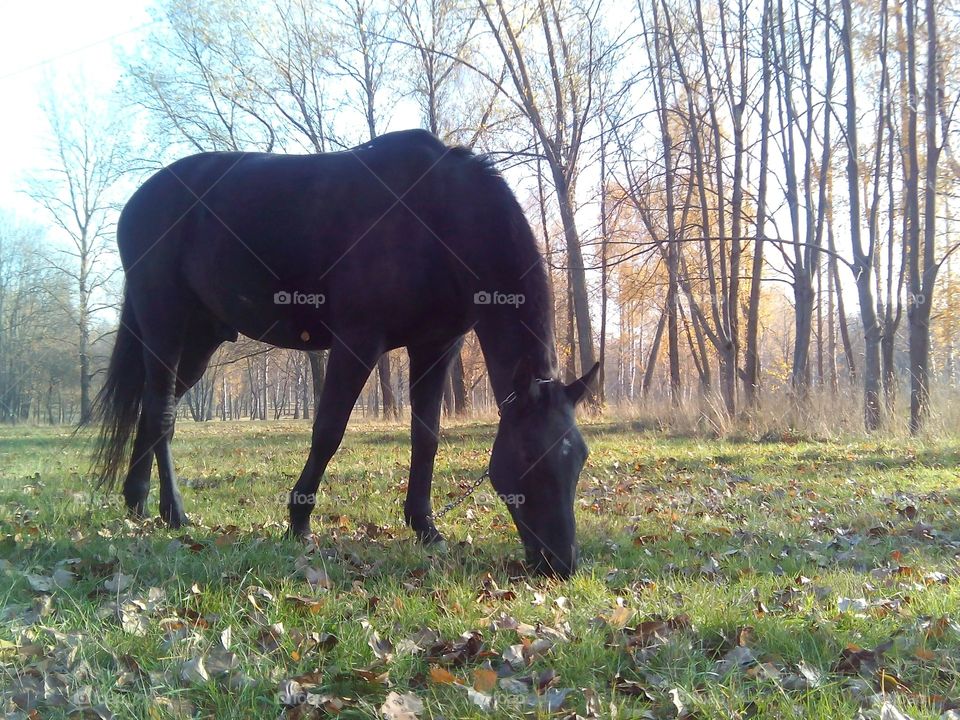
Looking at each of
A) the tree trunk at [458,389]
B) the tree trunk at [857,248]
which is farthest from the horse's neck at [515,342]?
the tree trunk at [458,389]

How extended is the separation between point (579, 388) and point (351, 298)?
1521 mm

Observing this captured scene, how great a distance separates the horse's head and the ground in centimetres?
19

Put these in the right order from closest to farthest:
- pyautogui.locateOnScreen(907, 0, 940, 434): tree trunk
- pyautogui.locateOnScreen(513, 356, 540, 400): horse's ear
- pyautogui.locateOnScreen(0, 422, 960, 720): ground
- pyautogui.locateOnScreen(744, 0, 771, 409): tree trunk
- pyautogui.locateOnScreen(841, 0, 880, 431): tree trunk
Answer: pyautogui.locateOnScreen(0, 422, 960, 720): ground → pyautogui.locateOnScreen(513, 356, 540, 400): horse's ear → pyautogui.locateOnScreen(907, 0, 940, 434): tree trunk → pyautogui.locateOnScreen(841, 0, 880, 431): tree trunk → pyautogui.locateOnScreen(744, 0, 771, 409): tree trunk

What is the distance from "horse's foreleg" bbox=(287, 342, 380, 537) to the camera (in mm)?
3783

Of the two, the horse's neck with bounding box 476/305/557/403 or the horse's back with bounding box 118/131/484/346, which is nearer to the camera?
the horse's neck with bounding box 476/305/557/403

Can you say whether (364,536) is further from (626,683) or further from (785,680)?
(785,680)

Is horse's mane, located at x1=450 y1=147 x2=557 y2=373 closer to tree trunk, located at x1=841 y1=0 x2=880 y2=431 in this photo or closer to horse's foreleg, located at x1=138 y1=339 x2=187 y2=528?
horse's foreleg, located at x1=138 y1=339 x2=187 y2=528

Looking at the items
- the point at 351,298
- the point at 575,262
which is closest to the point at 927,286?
the point at 575,262

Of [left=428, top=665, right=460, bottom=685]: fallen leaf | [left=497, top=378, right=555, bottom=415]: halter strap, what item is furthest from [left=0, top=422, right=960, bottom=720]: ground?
[left=497, top=378, right=555, bottom=415]: halter strap

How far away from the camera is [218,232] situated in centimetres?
449

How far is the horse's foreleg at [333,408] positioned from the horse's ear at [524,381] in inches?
38.4

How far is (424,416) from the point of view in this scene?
4.40m

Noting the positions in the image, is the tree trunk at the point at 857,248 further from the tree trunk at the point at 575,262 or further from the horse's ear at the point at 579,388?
the horse's ear at the point at 579,388

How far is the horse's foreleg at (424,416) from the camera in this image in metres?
4.22
